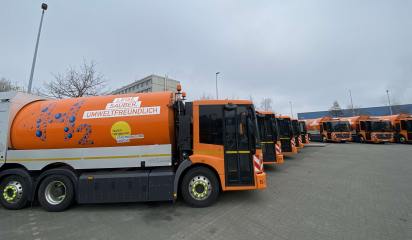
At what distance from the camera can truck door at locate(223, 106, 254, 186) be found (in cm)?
483

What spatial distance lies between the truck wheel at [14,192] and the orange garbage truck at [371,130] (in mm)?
30326

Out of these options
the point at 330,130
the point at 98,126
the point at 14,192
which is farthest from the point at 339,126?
the point at 14,192

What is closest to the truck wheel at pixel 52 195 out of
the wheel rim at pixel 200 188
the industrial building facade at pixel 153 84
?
the wheel rim at pixel 200 188

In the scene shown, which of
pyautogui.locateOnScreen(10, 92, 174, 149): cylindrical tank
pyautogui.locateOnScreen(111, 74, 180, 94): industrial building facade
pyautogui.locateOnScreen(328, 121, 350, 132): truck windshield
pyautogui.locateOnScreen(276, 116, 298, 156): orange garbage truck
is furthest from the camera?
pyautogui.locateOnScreen(111, 74, 180, 94): industrial building facade

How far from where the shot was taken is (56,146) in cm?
486

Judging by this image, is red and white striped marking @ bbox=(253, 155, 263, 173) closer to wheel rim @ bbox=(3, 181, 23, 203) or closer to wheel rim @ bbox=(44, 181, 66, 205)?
wheel rim @ bbox=(44, 181, 66, 205)

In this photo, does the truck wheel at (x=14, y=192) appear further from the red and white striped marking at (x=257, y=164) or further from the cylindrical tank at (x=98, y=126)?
the red and white striped marking at (x=257, y=164)

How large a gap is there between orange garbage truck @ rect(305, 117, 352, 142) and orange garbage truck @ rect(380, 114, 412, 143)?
4.36 meters

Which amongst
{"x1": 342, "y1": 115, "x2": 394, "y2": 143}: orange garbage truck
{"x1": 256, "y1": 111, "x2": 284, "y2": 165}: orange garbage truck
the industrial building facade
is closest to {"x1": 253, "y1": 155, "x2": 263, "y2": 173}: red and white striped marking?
{"x1": 256, "y1": 111, "x2": 284, "y2": 165}: orange garbage truck

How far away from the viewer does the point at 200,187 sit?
15.6 ft

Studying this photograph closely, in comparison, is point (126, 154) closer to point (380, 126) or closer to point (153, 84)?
point (380, 126)

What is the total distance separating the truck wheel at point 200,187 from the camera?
4.71 meters

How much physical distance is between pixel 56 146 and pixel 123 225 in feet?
9.95

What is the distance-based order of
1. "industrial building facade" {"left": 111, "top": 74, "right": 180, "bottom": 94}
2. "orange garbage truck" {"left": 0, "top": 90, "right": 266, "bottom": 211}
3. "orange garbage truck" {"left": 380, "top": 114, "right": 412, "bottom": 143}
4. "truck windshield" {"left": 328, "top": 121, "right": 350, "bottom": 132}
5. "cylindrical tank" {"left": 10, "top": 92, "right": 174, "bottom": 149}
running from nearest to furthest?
"orange garbage truck" {"left": 0, "top": 90, "right": 266, "bottom": 211}, "cylindrical tank" {"left": 10, "top": 92, "right": 174, "bottom": 149}, "orange garbage truck" {"left": 380, "top": 114, "right": 412, "bottom": 143}, "truck windshield" {"left": 328, "top": 121, "right": 350, "bottom": 132}, "industrial building facade" {"left": 111, "top": 74, "right": 180, "bottom": 94}
